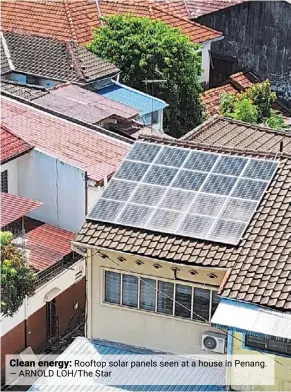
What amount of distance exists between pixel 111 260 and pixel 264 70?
22.2m

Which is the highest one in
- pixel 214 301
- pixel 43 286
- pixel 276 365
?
pixel 214 301

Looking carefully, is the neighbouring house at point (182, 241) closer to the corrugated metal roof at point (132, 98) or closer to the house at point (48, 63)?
the corrugated metal roof at point (132, 98)

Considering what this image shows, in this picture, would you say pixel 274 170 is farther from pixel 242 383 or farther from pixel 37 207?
pixel 37 207

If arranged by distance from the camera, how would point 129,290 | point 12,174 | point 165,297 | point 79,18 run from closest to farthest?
point 165,297 → point 129,290 → point 12,174 → point 79,18

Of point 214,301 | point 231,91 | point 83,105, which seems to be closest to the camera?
point 214,301

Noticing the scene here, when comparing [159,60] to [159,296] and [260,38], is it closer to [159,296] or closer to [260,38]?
[260,38]

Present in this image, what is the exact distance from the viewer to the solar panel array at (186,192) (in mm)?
14461

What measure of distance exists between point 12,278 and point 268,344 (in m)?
6.20

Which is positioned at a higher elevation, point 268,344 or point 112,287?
point 268,344

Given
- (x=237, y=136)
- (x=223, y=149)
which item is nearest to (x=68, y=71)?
(x=237, y=136)

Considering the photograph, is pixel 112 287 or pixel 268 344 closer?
pixel 268 344

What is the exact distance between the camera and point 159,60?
28.9 m

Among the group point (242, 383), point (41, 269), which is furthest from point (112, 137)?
point (242, 383)

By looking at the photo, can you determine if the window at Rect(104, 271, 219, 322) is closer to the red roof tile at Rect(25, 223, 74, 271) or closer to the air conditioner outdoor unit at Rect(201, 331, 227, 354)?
the air conditioner outdoor unit at Rect(201, 331, 227, 354)
